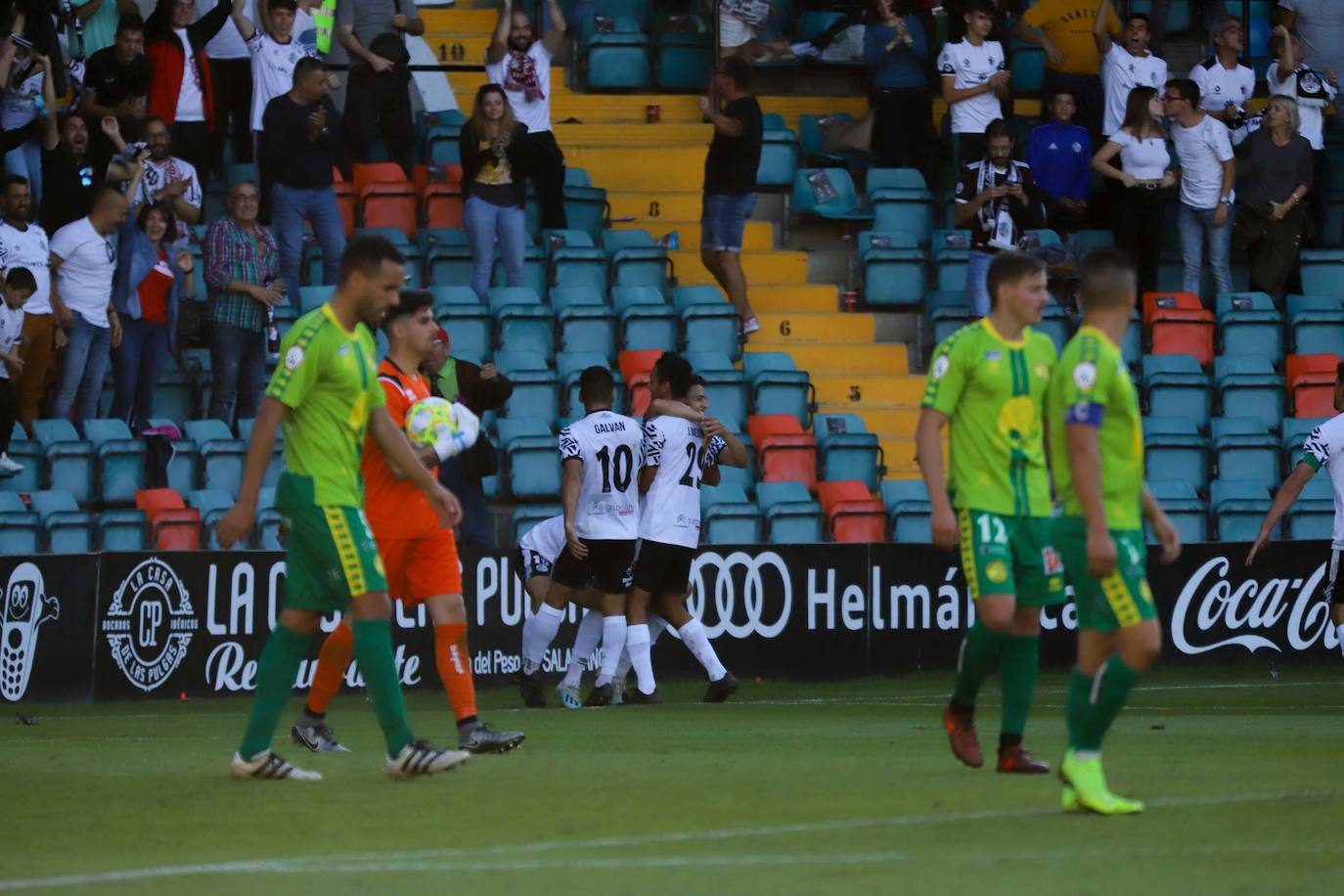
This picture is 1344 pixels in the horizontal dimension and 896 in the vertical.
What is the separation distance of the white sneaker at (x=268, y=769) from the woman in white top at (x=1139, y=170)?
12.8 metres

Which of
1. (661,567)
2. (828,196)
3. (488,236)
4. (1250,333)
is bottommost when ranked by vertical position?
(661,567)

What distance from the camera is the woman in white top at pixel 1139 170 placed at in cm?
1983

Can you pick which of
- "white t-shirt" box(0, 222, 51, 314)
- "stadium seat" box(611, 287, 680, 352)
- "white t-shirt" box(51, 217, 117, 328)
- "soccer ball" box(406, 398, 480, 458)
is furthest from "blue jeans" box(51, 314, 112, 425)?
"soccer ball" box(406, 398, 480, 458)

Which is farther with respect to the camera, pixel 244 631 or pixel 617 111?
pixel 617 111

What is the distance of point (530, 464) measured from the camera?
1659 centimetres

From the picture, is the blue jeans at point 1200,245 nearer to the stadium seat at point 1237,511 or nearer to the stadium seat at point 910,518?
the stadium seat at point 1237,511

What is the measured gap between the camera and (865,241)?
65.2 ft

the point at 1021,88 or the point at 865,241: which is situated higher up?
the point at 1021,88

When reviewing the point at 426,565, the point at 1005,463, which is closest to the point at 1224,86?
the point at 1005,463

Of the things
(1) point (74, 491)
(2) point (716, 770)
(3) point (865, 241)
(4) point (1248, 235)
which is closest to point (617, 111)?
(3) point (865, 241)

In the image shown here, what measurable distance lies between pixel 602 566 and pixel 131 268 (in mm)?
4811

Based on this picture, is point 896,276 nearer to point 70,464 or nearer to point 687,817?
point 70,464

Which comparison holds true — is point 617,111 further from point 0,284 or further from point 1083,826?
point 1083,826

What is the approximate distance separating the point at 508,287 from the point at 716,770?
30.7 feet
